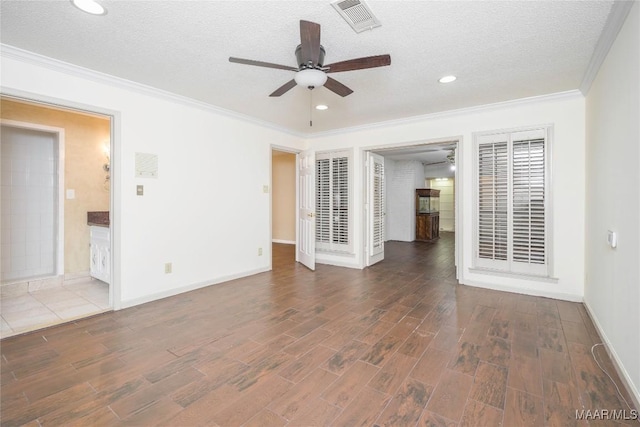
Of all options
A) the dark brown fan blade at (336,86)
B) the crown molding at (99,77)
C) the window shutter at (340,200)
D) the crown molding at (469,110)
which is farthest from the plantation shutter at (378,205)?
the dark brown fan blade at (336,86)

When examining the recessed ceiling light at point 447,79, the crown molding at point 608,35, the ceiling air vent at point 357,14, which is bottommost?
the crown molding at point 608,35

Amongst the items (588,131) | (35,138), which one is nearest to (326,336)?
(588,131)

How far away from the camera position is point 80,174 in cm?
445

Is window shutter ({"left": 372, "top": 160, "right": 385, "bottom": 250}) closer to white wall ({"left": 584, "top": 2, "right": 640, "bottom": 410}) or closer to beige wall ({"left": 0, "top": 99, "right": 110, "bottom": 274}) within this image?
white wall ({"left": 584, "top": 2, "right": 640, "bottom": 410})

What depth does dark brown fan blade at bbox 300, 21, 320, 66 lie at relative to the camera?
197cm

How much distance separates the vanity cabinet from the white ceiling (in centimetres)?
219

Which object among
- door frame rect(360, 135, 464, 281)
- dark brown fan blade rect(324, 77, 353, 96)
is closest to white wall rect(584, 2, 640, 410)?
door frame rect(360, 135, 464, 281)

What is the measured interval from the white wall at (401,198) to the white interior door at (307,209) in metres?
3.93

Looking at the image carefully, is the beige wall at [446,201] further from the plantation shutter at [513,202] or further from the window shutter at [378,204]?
the plantation shutter at [513,202]

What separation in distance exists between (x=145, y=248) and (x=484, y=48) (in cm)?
408

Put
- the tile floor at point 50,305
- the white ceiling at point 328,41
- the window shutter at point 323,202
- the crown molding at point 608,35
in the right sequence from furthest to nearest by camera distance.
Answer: the window shutter at point 323,202, the tile floor at point 50,305, the white ceiling at point 328,41, the crown molding at point 608,35

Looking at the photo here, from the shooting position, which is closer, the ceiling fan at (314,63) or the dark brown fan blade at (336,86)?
the ceiling fan at (314,63)

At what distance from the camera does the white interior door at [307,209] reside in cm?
534

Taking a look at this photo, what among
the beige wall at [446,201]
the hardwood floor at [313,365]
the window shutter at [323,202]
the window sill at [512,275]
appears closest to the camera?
the hardwood floor at [313,365]
